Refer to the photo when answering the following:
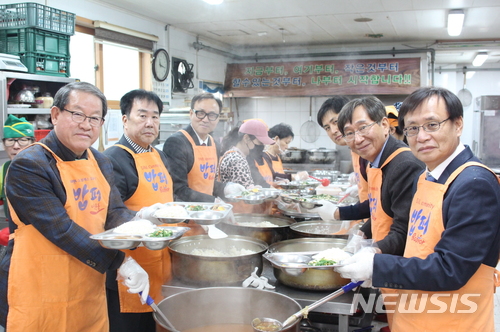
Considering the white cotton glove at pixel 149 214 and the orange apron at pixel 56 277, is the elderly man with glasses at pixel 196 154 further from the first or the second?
the orange apron at pixel 56 277

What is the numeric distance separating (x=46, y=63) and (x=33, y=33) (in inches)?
11.9

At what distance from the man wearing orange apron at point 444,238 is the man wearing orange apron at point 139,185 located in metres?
1.21

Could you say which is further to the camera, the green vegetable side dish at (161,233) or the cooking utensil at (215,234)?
the cooking utensil at (215,234)

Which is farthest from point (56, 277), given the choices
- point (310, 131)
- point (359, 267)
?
point (310, 131)

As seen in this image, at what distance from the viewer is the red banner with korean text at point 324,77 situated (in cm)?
825

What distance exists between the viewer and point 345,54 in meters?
8.71

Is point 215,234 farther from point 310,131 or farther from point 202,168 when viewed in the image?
point 310,131

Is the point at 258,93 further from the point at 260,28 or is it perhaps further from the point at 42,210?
the point at 42,210

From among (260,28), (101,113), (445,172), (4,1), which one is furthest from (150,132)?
(260,28)

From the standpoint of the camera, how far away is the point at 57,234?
173cm

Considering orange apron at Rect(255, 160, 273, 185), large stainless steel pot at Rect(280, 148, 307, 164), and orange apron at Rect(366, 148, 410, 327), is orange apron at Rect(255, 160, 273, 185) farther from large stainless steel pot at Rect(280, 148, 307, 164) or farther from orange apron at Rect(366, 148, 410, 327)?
large stainless steel pot at Rect(280, 148, 307, 164)

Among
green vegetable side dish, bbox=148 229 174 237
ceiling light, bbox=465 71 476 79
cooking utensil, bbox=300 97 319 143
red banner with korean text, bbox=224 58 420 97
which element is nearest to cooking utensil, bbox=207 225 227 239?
green vegetable side dish, bbox=148 229 174 237

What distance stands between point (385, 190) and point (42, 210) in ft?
5.18

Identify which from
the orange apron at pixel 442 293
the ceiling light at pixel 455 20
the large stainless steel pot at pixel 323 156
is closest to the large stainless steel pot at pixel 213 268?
the orange apron at pixel 442 293
